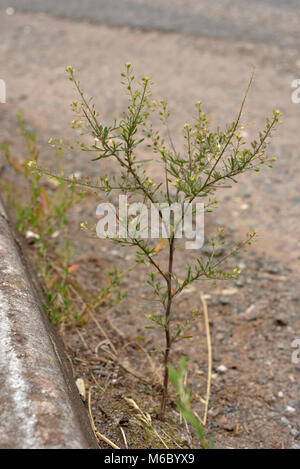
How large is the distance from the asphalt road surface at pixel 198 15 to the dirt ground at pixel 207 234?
0.16 m

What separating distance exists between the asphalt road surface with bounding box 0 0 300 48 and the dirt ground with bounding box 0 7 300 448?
0.16 metres

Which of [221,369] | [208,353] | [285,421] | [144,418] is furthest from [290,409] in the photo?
[144,418]

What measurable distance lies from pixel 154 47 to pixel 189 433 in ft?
13.8

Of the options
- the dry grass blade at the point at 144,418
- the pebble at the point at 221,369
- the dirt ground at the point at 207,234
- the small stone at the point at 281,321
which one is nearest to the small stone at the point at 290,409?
the dirt ground at the point at 207,234

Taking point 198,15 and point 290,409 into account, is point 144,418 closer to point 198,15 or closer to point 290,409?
point 290,409

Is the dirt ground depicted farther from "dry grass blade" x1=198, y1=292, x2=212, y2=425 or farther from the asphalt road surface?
the asphalt road surface

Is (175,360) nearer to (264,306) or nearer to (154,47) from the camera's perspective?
(264,306)

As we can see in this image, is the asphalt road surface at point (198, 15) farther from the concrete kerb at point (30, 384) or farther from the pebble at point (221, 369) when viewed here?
the concrete kerb at point (30, 384)

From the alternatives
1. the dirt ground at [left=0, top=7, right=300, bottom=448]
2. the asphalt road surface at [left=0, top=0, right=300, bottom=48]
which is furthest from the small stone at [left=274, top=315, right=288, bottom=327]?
the asphalt road surface at [left=0, top=0, right=300, bottom=48]

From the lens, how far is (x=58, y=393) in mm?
1357

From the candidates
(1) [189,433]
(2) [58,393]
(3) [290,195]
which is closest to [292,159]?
(3) [290,195]

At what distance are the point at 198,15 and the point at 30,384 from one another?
5236 millimetres

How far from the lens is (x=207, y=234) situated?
3.26m

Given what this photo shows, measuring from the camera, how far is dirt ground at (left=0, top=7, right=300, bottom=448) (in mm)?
2172
